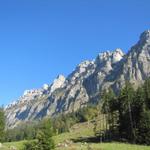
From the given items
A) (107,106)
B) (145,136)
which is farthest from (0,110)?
(145,136)

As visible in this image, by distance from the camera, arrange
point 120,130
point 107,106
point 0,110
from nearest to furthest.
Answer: point 120,130 < point 107,106 < point 0,110

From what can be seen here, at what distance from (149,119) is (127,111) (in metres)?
18.3

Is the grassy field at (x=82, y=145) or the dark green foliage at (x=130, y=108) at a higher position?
the dark green foliage at (x=130, y=108)

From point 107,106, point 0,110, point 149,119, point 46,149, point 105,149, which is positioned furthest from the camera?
point 0,110

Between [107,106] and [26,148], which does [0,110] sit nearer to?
[107,106]

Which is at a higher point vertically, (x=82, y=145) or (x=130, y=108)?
(x=130, y=108)

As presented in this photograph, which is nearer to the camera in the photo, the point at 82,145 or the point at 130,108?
the point at 82,145

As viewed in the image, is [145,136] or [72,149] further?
[145,136]

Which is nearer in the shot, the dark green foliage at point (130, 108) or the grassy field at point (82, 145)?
the grassy field at point (82, 145)

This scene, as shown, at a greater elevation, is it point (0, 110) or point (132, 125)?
point (0, 110)

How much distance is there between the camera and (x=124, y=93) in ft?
377

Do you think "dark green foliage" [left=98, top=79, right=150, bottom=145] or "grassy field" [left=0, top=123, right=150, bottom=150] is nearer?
"grassy field" [left=0, top=123, right=150, bottom=150]

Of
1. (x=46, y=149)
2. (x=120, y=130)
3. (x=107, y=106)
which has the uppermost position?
(x=107, y=106)

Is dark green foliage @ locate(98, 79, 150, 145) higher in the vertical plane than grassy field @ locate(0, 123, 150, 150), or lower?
higher
